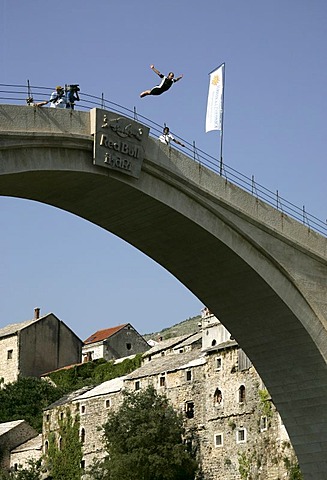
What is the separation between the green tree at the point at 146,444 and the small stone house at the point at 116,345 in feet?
77.9

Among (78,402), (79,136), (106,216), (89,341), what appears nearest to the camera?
(79,136)

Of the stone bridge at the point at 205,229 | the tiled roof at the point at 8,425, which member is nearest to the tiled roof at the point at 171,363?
the tiled roof at the point at 8,425

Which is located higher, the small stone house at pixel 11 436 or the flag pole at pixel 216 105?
the flag pole at pixel 216 105

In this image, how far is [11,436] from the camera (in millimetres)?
65438

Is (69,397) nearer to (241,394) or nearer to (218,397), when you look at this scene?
(218,397)

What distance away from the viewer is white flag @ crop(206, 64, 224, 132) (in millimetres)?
26984

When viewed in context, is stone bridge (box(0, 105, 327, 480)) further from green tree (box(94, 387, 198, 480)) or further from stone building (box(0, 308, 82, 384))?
stone building (box(0, 308, 82, 384))

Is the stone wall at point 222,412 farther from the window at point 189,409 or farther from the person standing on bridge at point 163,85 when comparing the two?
the person standing on bridge at point 163,85

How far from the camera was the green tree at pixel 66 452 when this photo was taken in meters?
60.7

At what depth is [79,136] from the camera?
69.7ft

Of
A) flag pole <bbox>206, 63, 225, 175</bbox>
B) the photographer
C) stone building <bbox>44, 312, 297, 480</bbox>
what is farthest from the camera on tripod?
stone building <bbox>44, 312, 297, 480</bbox>

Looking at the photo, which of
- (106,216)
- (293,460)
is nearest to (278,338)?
(106,216)

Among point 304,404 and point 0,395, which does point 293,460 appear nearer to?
point 304,404

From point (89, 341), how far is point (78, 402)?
19.6 metres
